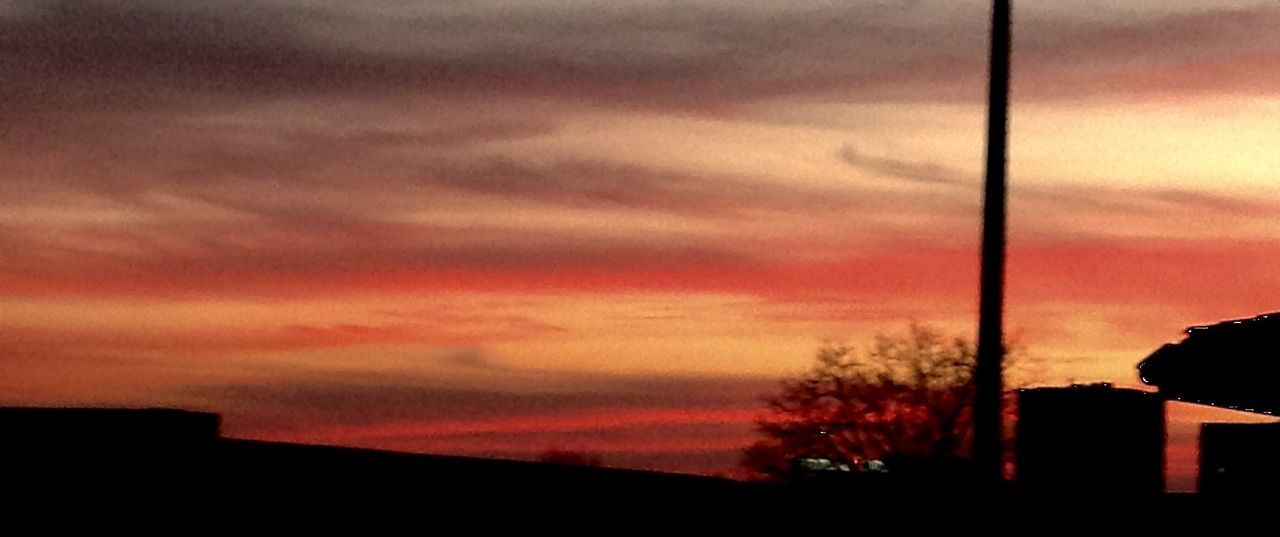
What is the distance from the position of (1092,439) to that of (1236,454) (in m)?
2.64

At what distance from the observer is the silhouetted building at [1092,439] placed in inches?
1559

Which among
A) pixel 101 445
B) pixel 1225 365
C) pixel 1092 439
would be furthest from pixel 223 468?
pixel 1092 439

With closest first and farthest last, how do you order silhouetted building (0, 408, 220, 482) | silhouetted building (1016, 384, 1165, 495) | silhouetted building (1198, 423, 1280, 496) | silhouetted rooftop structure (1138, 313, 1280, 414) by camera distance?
silhouetted building (0, 408, 220, 482), silhouetted rooftop structure (1138, 313, 1280, 414), silhouetted building (1198, 423, 1280, 496), silhouetted building (1016, 384, 1165, 495)

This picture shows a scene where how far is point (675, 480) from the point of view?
18.8m

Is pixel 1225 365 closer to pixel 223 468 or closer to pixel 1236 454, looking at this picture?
pixel 223 468

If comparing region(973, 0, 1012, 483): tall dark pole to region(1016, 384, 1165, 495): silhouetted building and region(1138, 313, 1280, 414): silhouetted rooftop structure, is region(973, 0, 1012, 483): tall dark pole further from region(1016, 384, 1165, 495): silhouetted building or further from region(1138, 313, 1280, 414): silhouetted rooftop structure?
region(1016, 384, 1165, 495): silhouetted building

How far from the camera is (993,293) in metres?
18.3

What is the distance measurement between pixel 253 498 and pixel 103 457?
1269 mm

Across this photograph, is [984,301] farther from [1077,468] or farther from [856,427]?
[856,427]

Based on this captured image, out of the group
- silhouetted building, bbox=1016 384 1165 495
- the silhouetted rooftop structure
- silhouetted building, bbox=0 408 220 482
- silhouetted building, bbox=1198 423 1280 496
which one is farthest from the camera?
silhouetted building, bbox=1016 384 1165 495

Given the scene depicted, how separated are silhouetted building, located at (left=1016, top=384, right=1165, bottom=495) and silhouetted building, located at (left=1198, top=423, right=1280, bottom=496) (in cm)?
108

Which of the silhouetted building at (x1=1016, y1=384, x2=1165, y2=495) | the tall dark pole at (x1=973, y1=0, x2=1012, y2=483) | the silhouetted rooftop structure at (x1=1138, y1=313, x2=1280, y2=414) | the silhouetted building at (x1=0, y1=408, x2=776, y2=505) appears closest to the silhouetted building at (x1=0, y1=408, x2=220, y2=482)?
the silhouetted building at (x1=0, y1=408, x2=776, y2=505)

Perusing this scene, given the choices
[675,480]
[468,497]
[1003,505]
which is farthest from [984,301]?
[468,497]

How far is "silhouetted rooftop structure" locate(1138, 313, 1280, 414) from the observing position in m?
21.8
